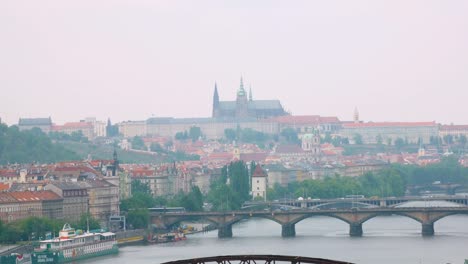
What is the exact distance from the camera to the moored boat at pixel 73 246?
56416mm

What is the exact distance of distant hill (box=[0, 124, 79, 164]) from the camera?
4215 inches

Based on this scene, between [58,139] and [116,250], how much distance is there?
255ft

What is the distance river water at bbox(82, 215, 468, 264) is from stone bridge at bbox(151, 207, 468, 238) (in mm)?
465

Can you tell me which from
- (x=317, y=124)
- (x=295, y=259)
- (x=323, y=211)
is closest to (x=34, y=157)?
(x=323, y=211)

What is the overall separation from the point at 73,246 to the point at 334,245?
8.76 m

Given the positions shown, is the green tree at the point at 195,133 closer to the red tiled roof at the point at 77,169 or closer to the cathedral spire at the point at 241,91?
the cathedral spire at the point at 241,91

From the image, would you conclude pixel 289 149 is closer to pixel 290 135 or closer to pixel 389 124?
pixel 290 135

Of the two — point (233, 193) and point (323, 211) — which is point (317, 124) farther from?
point (323, 211)

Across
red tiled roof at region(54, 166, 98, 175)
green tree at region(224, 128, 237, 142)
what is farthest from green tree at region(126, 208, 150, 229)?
green tree at region(224, 128, 237, 142)

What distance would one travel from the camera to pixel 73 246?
60156mm

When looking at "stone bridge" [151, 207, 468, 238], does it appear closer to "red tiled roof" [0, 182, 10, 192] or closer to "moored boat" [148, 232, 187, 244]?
"moored boat" [148, 232, 187, 244]

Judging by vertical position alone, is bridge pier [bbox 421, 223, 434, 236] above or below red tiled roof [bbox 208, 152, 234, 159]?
below

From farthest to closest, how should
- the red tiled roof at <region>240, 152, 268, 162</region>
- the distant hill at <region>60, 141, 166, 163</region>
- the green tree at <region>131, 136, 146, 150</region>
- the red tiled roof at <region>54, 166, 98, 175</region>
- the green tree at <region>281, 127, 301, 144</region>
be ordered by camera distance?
the green tree at <region>281, 127, 301, 144</region> → the green tree at <region>131, 136, 146, 150</region> → the red tiled roof at <region>240, 152, 268, 162</region> → the distant hill at <region>60, 141, 166, 163</region> → the red tiled roof at <region>54, 166, 98, 175</region>

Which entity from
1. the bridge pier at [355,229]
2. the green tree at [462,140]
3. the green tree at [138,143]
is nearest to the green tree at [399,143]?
the green tree at [462,140]
